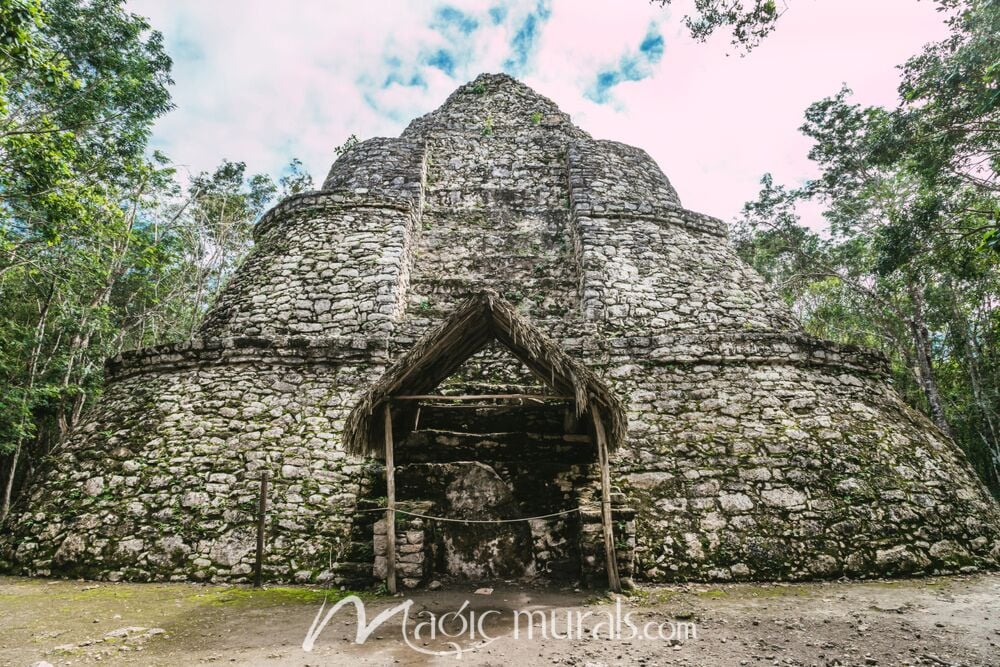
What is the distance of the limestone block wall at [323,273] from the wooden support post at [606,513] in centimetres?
351

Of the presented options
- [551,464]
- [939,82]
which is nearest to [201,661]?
[551,464]

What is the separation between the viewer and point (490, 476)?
199 inches

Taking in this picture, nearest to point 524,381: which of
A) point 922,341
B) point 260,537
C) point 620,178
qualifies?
point 260,537

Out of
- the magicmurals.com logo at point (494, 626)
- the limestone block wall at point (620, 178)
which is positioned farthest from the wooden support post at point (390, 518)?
the limestone block wall at point (620, 178)

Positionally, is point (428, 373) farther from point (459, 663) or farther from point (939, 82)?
point (939, 82)

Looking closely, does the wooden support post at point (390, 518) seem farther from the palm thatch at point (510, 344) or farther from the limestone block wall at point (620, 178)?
the limestone block wall at point (620, 178)

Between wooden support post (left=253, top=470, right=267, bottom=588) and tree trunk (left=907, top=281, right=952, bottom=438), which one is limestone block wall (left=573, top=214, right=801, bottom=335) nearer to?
wooden support post (left=253, top=470, right=267, bottom=588)

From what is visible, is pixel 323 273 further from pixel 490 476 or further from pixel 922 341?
pixel 922 341

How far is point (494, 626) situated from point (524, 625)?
231 mm

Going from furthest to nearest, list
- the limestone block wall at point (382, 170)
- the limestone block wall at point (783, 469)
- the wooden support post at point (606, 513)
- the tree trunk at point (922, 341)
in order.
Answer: the tree trunk at point (922, 341)
the limestone block wall at point (382, 170)
the limestone block wall at point (783, 469)
the wooden support post at point (606, 513)

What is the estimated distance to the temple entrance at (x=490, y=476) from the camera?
15.4ft

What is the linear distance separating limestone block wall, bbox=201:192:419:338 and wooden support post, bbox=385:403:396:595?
96.6 inches

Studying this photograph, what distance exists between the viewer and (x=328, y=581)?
4926mm

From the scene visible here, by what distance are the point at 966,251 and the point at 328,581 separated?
40.2ft
